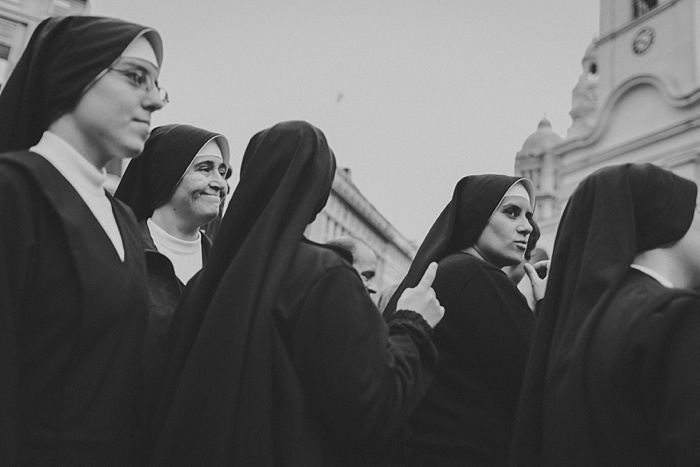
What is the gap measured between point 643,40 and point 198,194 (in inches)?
968

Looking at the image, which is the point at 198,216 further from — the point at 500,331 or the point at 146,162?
the point at 500,331

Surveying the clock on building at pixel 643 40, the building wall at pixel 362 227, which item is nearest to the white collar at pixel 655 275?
the clock on building at pixel 643 40

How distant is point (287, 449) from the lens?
5.63ft

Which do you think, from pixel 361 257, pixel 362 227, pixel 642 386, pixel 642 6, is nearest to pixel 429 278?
pixel 642 386

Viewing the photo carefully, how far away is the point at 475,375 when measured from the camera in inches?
94.5

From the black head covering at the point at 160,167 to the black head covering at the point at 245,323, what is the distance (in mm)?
1076

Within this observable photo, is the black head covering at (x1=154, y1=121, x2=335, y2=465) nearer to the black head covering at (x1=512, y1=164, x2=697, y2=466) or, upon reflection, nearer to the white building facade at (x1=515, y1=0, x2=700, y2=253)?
the black head covering at (x1=512, y1=164, x2=697, y2=466)

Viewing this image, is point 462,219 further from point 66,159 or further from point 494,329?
point 66,159

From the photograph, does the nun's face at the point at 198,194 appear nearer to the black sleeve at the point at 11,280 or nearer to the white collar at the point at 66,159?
the white collar at the point at 66,159

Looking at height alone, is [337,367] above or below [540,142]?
below

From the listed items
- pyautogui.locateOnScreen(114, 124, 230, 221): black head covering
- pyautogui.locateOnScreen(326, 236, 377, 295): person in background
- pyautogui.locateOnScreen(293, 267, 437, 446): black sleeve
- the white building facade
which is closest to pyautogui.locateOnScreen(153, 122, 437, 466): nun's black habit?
pyautogui.locateOnScreen(293, 267, 437, 446): black sleeve

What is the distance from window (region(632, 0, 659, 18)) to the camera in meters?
24.7

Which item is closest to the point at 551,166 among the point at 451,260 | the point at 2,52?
the point at 2,52

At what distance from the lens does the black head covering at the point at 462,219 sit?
2.86m
